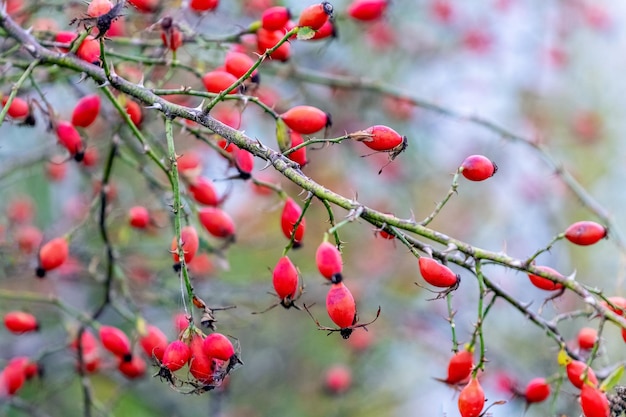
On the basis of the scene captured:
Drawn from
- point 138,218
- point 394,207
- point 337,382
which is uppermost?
point 138,218

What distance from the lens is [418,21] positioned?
566 centimetres

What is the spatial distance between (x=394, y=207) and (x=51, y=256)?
389cm

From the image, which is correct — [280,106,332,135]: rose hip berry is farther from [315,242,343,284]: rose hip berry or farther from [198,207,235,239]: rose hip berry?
[198,207,235,239]: rose hip berry

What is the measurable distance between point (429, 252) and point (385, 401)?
367cm

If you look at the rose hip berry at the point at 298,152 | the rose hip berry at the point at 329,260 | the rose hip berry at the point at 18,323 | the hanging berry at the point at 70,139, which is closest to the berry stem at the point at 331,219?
the rose hip berry at the point at 329,260

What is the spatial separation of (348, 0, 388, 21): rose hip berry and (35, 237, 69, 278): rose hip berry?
1221 millimetres

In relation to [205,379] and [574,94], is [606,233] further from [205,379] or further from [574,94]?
[574,94]

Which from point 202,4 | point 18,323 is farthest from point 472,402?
point 18,323

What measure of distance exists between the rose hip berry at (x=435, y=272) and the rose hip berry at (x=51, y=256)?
4.02ft

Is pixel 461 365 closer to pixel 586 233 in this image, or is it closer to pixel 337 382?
pixel 586 233

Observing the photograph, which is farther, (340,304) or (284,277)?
(284,277)

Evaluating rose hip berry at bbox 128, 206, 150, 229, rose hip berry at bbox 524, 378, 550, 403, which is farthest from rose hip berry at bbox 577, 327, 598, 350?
rose hip berry at bbox 128, 206, 150, 229

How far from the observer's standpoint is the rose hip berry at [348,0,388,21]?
240 cm

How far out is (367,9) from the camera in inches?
95.3
